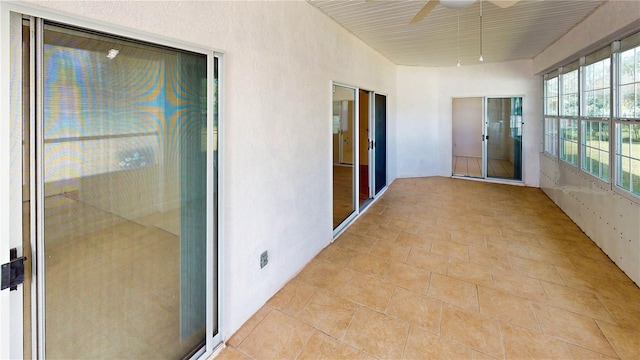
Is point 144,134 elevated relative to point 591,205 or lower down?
elevated

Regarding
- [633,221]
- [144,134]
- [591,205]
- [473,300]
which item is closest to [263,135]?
[144,134]

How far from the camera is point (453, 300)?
250 cm

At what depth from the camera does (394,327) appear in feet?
7.18

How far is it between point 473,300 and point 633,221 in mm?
1731

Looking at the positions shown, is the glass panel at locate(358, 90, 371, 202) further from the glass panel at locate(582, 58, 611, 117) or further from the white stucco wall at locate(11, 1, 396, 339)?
the glass panel at locate(582, 58, 611, 117)

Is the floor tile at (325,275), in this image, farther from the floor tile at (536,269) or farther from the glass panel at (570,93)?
the glass panel at (570,93)

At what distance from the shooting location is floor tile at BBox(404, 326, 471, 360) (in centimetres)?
A: 192

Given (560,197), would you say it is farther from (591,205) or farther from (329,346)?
(329,346)

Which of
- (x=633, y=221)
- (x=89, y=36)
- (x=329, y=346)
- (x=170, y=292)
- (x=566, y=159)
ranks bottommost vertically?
(x=329, y=346)

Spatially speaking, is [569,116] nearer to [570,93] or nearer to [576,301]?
[570,93]

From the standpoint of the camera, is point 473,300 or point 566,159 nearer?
point 473,300

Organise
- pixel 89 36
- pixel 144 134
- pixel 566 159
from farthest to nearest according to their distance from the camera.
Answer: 1. pixel 566 159
2. pixel 144 134
3. pixel 89 36

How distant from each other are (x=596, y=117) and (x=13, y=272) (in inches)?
208

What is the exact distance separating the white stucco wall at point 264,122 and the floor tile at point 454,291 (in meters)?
1.27
